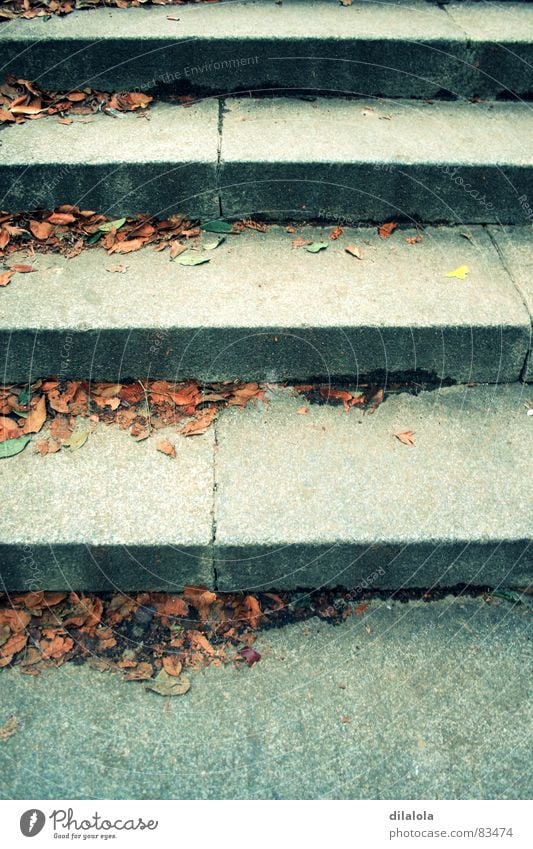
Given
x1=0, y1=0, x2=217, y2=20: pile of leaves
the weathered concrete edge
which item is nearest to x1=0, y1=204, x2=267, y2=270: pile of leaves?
x1=0, y1=0, x2=217, y2=20: pile of leaves

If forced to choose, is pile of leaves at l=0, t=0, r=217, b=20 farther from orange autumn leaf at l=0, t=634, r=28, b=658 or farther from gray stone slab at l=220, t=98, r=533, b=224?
orange autumn leaf at l=0, t=634, r=28, b=658

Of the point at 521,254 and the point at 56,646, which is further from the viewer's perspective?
the point at 521,254

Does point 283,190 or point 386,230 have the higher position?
point 283,190

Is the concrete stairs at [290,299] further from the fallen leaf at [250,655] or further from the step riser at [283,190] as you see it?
the fallen leaf at [250,655]

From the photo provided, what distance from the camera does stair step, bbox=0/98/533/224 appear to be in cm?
270

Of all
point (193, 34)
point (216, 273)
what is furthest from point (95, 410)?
point (193, 34)

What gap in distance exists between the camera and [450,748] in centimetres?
203

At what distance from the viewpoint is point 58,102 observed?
3.10 meters

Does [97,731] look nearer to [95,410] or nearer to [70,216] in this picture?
[95,410]

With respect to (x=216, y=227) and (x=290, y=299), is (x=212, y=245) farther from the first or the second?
(x=290, y=299)

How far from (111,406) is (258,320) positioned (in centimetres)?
66

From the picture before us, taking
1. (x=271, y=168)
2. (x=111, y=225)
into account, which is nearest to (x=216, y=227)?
(x=271, y=168)

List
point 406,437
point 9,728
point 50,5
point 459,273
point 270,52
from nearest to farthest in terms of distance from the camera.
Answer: point 9,728 → point 406,437 → point 459,273 → point 270,52 → point 50,5

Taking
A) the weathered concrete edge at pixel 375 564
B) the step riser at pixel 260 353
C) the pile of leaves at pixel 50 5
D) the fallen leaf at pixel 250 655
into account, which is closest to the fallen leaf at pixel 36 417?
the step riser at pixel 260 353
